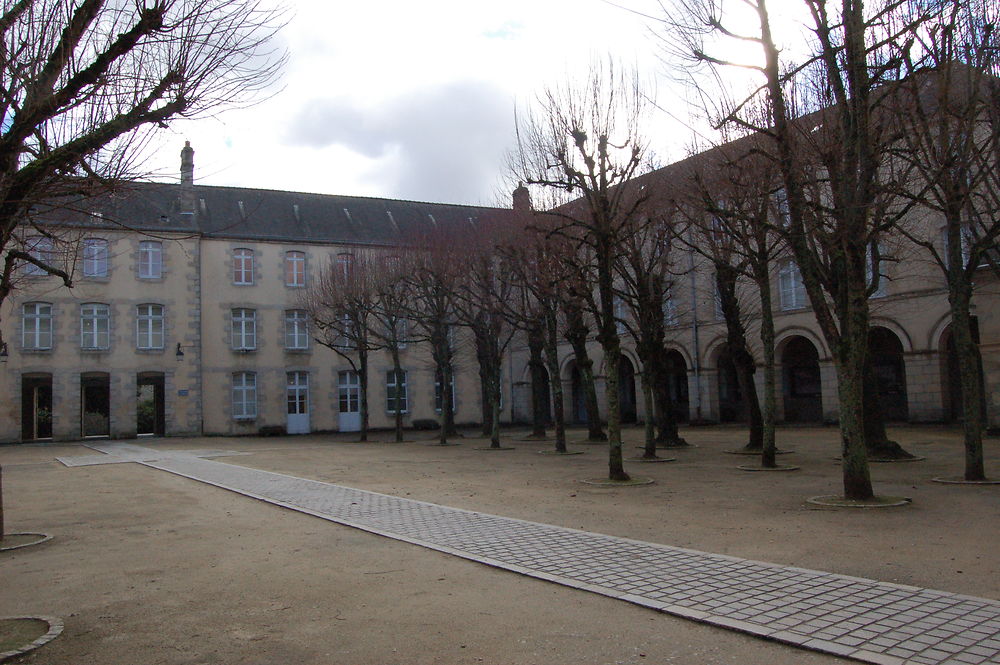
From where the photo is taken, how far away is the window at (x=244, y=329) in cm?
3431

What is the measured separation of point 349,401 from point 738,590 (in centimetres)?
3195

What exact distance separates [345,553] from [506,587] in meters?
2.12

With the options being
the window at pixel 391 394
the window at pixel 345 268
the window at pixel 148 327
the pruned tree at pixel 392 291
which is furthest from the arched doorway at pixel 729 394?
the window at pixel 148 327

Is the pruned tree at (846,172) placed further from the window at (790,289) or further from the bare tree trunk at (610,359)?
the window at (790,289)

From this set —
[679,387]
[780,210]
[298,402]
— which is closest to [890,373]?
[679,387]

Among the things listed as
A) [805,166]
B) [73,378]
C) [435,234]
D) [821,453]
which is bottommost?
[821,453]

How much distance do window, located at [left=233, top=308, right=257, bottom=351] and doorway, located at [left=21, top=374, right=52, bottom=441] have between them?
23.7ft

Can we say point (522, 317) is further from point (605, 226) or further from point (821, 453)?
point (821, 453)

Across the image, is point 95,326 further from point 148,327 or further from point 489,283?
point 489,283

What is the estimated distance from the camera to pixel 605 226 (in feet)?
41.7

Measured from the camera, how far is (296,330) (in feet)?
116

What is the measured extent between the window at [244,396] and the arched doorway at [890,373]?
80.2 ft

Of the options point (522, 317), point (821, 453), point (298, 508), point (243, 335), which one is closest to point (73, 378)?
point (243, 335)

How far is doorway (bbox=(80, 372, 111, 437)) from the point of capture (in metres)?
31.8
